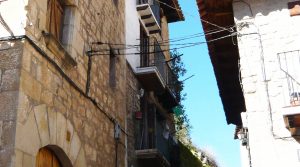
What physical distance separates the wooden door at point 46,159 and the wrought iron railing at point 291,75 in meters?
3.32

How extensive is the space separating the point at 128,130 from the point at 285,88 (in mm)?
4300

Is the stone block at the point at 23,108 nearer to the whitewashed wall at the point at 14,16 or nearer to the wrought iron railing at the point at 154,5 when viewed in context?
the whitewashed wall at the point at 14,16

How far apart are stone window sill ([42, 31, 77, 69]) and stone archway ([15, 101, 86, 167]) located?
0.81 meters

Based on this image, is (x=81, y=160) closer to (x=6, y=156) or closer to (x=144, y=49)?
(x=6, y=156)

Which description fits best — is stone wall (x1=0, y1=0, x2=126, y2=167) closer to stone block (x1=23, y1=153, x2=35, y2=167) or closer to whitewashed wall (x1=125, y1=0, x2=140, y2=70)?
stone block (x1=23, y1=153, x2=35, y2=167)

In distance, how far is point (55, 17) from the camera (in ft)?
23.1

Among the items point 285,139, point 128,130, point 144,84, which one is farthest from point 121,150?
point 285,139

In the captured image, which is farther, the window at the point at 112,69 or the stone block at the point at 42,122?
the window at the point at 112,69

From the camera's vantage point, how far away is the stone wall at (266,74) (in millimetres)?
6223

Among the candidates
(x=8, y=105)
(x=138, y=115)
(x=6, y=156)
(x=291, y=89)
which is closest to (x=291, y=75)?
(x=291, y=89)

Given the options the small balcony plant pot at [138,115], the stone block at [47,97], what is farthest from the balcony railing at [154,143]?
the stone block at [47,97]

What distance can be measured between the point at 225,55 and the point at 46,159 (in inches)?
160

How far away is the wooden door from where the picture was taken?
6051 mm

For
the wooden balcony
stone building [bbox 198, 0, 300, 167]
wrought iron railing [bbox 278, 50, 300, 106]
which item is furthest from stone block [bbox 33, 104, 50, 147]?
the wooden balcony
